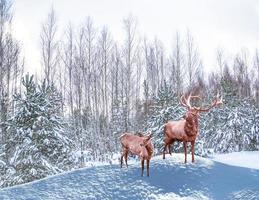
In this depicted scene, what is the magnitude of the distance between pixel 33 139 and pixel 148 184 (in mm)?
5265

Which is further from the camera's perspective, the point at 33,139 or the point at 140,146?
the point at 33,139

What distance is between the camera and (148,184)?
23.0ft

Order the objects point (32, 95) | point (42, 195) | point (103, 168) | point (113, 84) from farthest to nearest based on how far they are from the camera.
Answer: point (113, 84), point (32, 95), point (103, 168), point (42, 195)

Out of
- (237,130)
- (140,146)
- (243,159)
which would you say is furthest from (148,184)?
(237,130)

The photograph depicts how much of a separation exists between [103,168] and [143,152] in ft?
3.30

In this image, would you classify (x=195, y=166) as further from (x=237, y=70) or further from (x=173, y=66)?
(x=237, y=70)

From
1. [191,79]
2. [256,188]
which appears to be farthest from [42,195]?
[191,79]

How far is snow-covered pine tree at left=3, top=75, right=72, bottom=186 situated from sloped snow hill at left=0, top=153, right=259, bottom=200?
3926 mm

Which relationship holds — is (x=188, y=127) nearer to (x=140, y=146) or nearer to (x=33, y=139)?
(x=140, y=146)

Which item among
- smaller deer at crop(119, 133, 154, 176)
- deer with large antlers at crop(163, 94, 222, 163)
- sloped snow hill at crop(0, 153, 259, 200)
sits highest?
deer with large antlers at crop(163, 94, 222, 163)

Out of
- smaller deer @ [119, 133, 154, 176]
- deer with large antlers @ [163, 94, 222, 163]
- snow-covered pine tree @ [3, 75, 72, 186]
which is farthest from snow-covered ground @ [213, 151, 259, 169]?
smaller deer @ [119, 133, 154, 176]

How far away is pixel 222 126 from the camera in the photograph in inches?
853

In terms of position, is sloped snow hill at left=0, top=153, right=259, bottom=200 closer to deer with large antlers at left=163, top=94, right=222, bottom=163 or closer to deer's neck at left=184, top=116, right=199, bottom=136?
deer with large antlers at left=163, top=94, right=222, bottom=163

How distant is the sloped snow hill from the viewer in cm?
680
